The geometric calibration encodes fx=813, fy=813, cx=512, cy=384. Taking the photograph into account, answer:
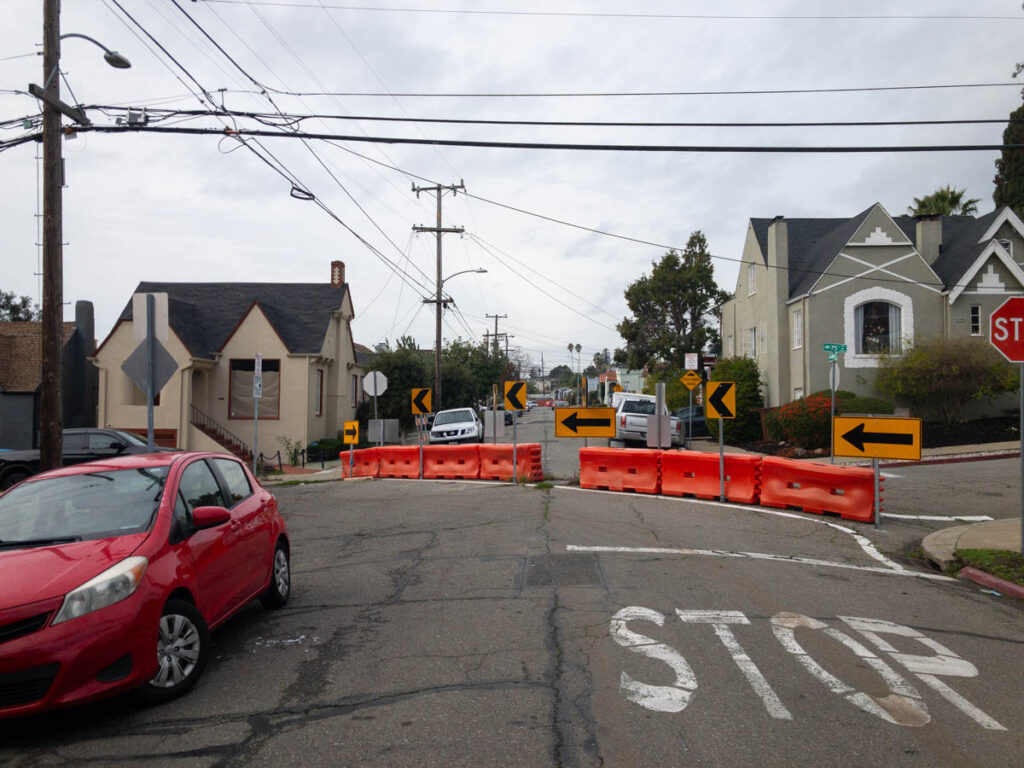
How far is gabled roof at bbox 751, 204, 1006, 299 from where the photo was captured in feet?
99.5

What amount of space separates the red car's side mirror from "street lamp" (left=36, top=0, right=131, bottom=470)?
24.8ft

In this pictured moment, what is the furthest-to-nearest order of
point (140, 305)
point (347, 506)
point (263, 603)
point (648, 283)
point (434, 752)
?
point (648, 283) → point (347, 506) → point (140, 305) → point (263, 603) → point (434, 752)

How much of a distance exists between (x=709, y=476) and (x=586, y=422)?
11.0ft

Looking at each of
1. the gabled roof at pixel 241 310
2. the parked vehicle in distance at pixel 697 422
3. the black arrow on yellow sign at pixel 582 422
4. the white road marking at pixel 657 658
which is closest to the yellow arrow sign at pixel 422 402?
the black arrow on yellow sign at pixel 582 422

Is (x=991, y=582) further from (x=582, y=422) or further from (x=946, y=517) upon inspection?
(x=582, y=422)

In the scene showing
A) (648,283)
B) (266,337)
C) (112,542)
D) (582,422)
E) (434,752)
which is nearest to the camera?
(434,752)

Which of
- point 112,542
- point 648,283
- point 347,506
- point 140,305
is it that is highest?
point 648,283

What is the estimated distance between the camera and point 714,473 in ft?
50.4

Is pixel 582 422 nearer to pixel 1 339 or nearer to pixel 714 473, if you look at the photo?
pixel 714 473

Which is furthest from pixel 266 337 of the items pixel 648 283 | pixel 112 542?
pixel 112 542

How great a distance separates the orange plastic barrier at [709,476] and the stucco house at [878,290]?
16741mm

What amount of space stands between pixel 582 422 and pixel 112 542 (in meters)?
13.3

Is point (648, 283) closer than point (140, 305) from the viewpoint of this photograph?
No

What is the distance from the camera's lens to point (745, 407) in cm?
3347
